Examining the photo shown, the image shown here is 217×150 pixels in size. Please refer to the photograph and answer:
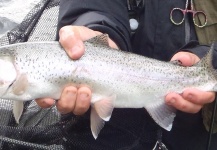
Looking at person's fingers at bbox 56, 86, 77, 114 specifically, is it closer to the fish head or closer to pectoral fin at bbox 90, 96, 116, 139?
pectoral fin at bbox 90, 96, 116, 139

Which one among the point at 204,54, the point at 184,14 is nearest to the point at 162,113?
the point at 204,54

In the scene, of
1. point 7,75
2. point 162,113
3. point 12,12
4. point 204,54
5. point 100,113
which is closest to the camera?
point 7,75

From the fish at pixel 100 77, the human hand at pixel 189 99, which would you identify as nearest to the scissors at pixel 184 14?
the fish at pixel 100 77

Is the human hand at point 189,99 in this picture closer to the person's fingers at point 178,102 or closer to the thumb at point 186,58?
the person's fingers at point 178,102

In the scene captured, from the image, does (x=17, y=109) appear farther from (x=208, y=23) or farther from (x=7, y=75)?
(x=208, y=23)

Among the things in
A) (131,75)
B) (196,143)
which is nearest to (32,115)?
(131,75)

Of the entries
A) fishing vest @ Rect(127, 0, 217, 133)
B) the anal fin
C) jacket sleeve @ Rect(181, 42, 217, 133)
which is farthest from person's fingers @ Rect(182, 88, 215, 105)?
fishing vest @ Rect(127, 0, 217, 133)

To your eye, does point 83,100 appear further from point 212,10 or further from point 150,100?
point 212,10
